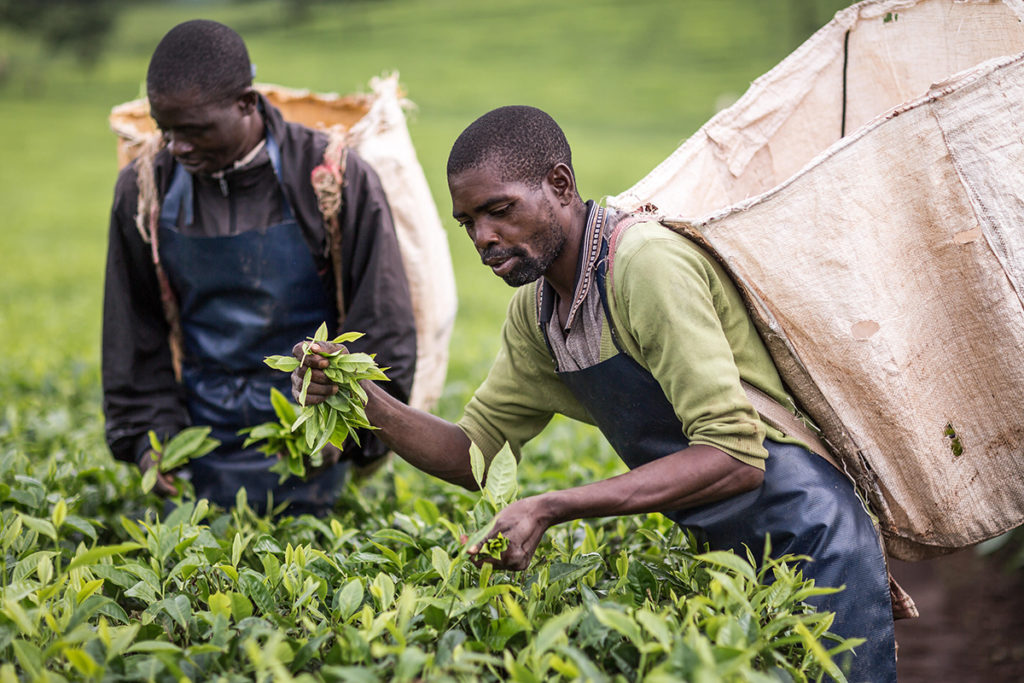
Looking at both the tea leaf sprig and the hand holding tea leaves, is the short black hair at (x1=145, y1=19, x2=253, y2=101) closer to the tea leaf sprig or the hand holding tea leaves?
the tea leaf sprig

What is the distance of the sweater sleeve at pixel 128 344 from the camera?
3.19 m

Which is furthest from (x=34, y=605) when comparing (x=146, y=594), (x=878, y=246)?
(x=878, y=246)

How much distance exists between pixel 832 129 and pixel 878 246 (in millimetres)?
873

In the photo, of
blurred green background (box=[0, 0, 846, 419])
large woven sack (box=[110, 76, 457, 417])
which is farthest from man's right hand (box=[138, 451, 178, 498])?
blurred green background (box=[0, 0, 846, 419])

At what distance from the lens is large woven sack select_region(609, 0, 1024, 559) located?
2.08 m

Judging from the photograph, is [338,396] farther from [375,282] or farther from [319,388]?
[375,282]

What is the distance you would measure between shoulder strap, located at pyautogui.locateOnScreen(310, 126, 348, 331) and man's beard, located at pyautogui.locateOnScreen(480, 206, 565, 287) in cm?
111

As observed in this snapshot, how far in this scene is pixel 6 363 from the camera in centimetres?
552

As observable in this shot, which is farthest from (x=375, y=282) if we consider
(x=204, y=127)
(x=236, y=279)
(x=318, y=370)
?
(x=318, y=370)

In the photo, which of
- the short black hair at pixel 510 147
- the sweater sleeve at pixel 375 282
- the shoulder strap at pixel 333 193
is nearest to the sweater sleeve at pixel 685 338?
the short black hair at pixel 510 147

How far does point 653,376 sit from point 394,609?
693mm

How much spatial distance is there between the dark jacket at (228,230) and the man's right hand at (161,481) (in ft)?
0.39

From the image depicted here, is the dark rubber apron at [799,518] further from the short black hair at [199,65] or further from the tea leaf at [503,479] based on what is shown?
the short black hair at [199,65]

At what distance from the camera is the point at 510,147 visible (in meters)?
2.06
